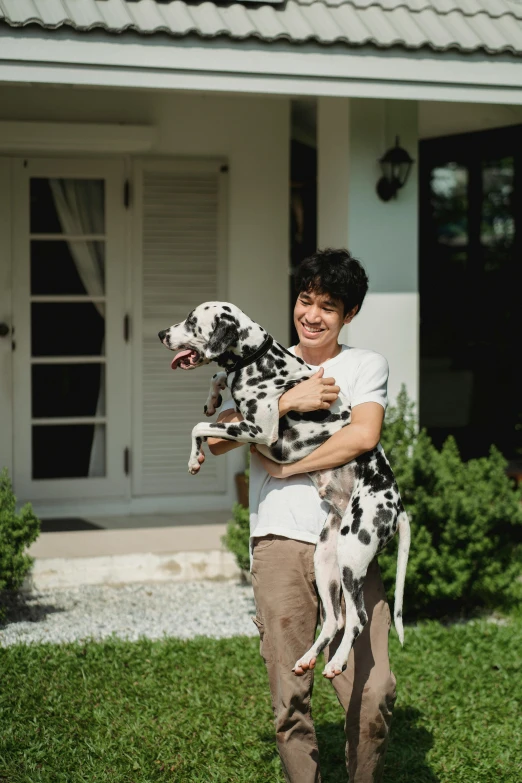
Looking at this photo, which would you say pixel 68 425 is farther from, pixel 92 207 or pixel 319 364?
pixel 319 364

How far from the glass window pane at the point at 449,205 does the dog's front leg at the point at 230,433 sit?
22.1 feet

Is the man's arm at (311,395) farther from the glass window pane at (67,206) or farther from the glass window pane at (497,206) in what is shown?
the glass window pane at (497,206)

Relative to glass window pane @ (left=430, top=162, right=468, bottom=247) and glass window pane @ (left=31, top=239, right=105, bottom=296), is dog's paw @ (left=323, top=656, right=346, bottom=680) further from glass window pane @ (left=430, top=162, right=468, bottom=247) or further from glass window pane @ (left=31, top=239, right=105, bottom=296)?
glass window pane @ (left=430, top=162, right=468, bottom=247)

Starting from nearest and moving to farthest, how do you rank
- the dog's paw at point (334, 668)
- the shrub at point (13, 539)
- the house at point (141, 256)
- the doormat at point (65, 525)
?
the dog's paw at point (334, 668) < the shrub at point (13, 539) < the house at point (141, 256) < the doormat at point (65, 525)

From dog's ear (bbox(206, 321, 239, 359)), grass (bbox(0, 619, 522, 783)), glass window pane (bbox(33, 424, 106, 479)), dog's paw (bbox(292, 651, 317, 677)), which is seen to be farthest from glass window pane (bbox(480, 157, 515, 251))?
dog's paw (bbox(292, 651, 317, 677))

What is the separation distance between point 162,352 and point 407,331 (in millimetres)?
2154

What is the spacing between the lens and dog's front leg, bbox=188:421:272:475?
10.7 feet

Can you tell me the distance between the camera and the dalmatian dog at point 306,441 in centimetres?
322

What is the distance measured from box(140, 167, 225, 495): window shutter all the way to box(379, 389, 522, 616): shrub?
227cm

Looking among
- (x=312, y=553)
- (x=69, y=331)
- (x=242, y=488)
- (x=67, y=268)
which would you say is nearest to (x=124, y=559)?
(x=242, y=488)

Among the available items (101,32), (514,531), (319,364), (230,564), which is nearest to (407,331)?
(514,531)

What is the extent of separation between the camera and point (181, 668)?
5.19 m

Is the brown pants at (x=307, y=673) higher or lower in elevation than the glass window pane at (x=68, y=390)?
lower

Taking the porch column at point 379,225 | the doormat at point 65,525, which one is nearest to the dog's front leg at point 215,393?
the porch column at point 379,225
